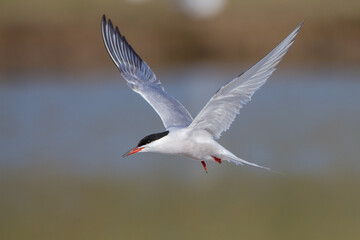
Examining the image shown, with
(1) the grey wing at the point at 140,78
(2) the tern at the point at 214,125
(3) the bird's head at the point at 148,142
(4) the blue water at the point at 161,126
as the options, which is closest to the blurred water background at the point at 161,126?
(4) the blue water at the point at 161,126

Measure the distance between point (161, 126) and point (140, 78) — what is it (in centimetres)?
503

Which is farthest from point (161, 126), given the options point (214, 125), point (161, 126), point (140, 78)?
point (214, 125)

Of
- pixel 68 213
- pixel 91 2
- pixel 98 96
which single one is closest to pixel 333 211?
pixel 68 213

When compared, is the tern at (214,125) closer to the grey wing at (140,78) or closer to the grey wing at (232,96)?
the grey wing at (232,96)

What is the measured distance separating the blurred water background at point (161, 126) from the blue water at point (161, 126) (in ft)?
0.10

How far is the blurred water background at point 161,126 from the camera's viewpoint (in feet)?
26.5

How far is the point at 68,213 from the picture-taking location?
331 inches

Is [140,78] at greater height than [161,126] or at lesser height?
greater

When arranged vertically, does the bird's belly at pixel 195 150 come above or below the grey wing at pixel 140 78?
below

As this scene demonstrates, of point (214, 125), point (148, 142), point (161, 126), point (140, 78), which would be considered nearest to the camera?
point (148, 142)

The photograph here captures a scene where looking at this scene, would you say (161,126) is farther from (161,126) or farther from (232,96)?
(232,96)

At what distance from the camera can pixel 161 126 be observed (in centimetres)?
1142

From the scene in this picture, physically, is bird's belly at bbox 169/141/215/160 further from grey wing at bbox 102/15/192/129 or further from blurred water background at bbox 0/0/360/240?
blurred water background at bbox 0/0/360/240

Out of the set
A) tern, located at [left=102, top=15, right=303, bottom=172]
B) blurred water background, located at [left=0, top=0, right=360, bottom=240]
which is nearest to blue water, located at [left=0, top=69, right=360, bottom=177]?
blurred water background, located at [left=0, top=0, right=360, bottom=240]
